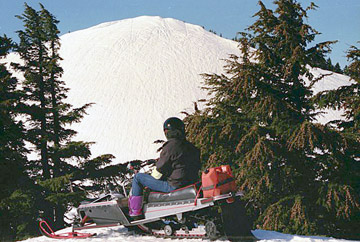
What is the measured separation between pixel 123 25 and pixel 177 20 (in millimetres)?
17805

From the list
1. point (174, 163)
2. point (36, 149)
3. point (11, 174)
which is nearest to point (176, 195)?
point (174, 163)

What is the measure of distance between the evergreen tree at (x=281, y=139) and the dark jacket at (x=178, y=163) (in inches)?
173

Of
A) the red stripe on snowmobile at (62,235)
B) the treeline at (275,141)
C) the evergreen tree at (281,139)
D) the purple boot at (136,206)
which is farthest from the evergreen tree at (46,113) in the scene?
the purple boot at (136,206)

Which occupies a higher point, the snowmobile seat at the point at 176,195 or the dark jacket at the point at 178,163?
the dark jacket at the point at 178,163

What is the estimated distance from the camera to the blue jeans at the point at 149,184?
23.4 ft

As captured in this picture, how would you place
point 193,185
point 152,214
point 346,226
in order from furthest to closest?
point 346,226 → point 152,214 → point 193,185

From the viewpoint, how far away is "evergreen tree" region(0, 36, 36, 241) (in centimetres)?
1457

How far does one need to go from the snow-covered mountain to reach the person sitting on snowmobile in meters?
39.8

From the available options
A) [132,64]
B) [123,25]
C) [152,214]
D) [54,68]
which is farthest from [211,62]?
[152,214]

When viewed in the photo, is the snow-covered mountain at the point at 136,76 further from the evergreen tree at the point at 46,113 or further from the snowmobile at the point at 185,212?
the snowmobile at the point at 185,212

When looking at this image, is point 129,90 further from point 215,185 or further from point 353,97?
point 215,185

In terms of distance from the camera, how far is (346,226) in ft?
38.8

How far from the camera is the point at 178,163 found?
22.5 ft

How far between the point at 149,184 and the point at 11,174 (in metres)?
10.0
